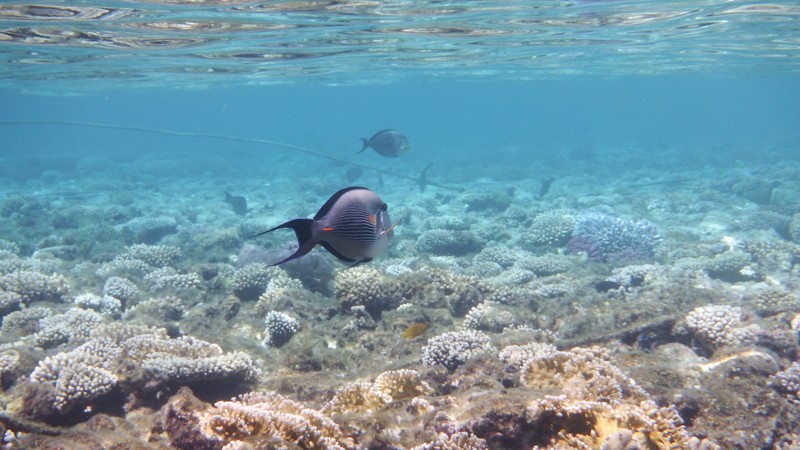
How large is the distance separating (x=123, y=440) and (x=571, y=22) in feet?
60.6

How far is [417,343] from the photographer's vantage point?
5.89 meters

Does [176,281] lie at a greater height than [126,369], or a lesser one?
lesser

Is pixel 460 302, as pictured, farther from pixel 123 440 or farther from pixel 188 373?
pixel 123 440

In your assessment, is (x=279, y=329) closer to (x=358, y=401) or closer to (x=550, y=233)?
(x=358, y=401)

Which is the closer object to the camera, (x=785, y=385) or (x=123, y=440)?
(x=123, y=440)

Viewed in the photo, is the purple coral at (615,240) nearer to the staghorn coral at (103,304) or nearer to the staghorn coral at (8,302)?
the staghorn coral at (103,304)

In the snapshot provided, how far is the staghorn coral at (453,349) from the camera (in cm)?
517

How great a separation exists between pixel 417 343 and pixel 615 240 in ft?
33.1

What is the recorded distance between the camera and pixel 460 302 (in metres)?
7.49

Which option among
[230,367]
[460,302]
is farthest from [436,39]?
[230,367]

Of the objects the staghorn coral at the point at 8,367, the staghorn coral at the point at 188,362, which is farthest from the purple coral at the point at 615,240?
the staghorn coral at the point at 8,367

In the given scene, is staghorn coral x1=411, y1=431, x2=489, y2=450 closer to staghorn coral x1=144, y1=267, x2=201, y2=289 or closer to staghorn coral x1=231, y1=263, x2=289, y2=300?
staghorn coral x1=231, y1=263, x2=289, y2=300

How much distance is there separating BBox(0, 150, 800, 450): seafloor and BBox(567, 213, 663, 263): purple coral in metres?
0.06

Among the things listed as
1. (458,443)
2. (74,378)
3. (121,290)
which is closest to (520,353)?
(458,443)
